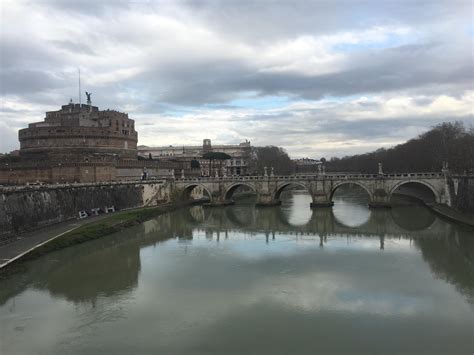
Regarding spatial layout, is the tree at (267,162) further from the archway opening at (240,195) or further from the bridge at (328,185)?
the bridge at (328,185)

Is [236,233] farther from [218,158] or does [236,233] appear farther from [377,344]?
[218,158]

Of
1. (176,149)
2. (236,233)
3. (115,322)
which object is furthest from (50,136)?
(176,149)

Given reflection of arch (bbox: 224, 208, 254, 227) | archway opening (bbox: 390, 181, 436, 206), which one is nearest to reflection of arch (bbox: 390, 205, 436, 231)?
archway opening (bbox: 390, 181, 436, 206)

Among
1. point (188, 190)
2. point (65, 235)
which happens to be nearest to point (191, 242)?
point (65, 235)

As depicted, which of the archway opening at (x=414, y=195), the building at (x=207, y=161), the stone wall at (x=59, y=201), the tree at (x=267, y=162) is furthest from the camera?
the building at (x=207, y=161)

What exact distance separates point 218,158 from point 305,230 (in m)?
42.3

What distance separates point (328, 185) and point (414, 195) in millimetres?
12504

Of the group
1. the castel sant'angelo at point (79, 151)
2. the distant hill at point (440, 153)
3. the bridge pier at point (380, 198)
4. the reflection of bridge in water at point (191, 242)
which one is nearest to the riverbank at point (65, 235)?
the reflection of bridge in water at point (191, 242)

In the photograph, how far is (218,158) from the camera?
66.6 m

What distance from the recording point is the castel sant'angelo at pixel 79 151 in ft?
111

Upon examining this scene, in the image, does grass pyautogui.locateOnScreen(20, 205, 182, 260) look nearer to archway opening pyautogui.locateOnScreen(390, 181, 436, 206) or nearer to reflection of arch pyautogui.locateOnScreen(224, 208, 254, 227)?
reflection of arch pyautogui.locateOnScreen(224, 208, 254, 227)

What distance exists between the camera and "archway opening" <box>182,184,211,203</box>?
42031 millimetres

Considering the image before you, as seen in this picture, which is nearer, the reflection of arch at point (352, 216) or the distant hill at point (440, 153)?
the reflection of arch at point (352, 216)

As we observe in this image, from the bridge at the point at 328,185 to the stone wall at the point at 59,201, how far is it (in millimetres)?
5803
